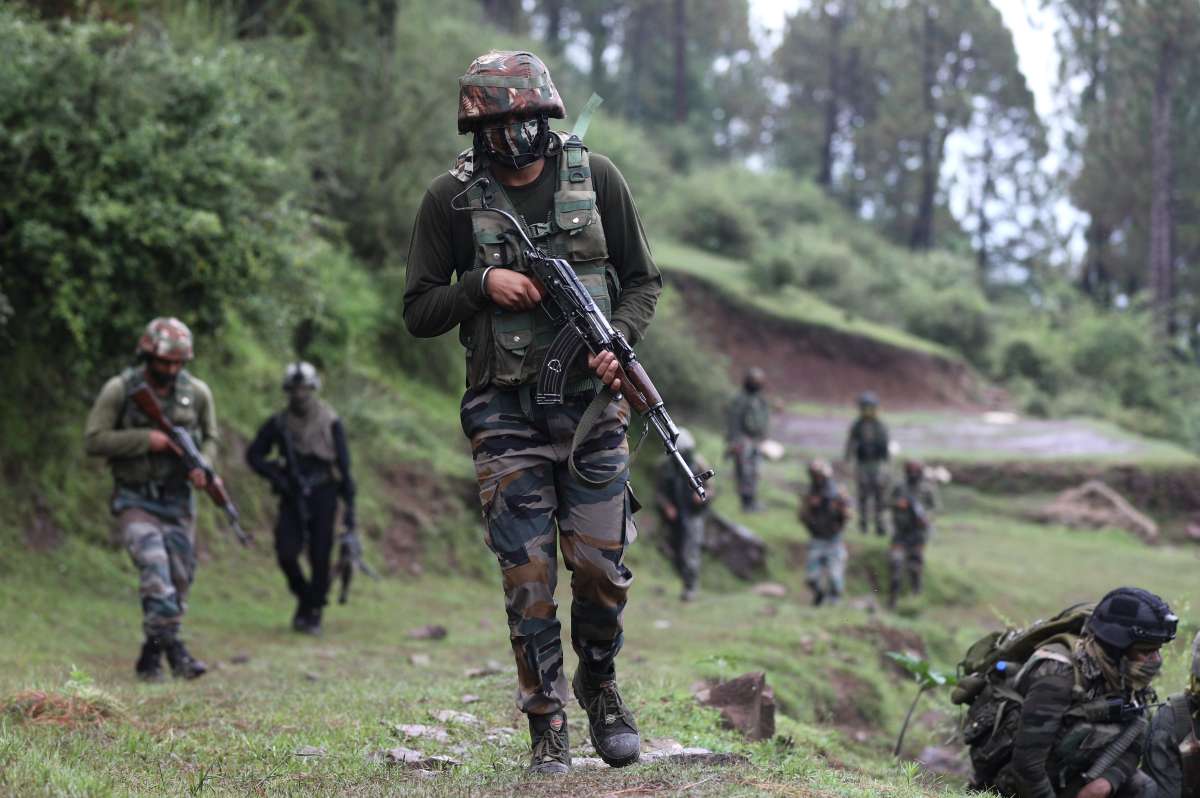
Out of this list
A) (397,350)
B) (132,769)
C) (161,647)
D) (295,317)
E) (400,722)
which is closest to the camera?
(132,769)

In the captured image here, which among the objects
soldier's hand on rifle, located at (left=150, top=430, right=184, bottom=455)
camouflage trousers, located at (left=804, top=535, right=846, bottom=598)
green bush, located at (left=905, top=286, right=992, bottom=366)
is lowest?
camouflage trousers, located at (left=804, top=535, right=846, bottom=598)

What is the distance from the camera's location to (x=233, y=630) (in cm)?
1079

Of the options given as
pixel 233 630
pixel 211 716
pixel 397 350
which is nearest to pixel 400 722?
pixel 211 716

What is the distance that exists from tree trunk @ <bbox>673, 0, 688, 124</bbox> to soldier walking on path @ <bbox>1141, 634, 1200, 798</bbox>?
53054mm

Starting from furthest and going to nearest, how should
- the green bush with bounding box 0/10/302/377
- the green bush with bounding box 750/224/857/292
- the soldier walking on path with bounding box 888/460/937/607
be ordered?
the green bush with bounding box 750/224/857/292 < the soldier walking on path with bounding box 888/460/937/607 < the green bush with bounding box 0/10/302/377

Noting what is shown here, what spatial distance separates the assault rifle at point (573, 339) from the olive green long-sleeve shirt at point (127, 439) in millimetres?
3965

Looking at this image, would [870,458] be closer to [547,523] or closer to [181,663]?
[181,663]

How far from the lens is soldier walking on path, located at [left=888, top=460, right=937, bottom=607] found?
16.4m

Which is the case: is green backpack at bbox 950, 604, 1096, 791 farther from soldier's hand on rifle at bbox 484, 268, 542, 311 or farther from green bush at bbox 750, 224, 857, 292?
green bush at bbox 750, 224, 857, 292

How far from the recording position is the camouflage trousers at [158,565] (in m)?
8.05

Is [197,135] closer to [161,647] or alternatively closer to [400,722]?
[161,647]

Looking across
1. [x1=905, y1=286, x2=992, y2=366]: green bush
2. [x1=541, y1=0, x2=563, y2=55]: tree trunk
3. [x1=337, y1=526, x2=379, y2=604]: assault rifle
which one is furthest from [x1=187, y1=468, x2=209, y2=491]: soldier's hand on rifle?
[x1=541, y1=0, x2=563, y2=55]: tree trunk

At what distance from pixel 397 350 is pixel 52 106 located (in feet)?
25.6

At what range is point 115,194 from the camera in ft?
37.1
